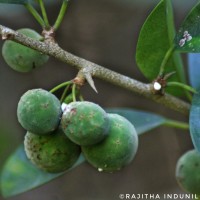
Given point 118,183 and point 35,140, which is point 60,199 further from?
point 35,140

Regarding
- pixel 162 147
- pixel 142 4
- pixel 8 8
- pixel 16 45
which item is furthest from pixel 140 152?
pixel 16 45

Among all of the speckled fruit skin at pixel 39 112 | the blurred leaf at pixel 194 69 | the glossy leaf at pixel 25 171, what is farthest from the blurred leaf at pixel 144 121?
the speckled fruit skin at pixel 39 112

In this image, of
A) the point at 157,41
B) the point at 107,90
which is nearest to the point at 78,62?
the point at 157,41

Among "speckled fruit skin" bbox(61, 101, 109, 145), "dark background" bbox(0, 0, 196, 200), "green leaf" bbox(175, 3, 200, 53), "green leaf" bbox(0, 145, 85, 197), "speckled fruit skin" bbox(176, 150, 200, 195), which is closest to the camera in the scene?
"speckled fruit skin" bbox(61, 101, 109, 145)

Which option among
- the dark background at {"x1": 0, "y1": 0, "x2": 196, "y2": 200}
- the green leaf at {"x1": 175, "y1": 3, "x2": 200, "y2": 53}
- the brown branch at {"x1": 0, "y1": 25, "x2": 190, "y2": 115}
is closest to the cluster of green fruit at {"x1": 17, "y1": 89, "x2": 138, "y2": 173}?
the brown branch at {"x1": 0, "y1": 25, "x2": 190, "y2": 115}

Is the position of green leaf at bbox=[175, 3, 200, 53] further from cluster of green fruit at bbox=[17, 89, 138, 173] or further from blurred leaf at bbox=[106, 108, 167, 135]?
blurred leaf at bbox=[106, 108, 167, 135]

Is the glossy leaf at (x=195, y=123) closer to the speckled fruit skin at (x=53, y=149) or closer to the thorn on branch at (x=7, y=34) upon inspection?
the speckled fruit skin at (x=53, y=149)

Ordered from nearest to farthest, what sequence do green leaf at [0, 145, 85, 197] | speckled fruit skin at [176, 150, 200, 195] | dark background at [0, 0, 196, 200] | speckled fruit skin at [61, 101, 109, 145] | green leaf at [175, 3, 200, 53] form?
speckled fruit skin at [61, 101, 109, 145], green leaf at [175, 3, 200, 53], speckled fruit skin at [176, 150, 200, 195], green leaf at [0, 145, 85, 197], dark background at [0, 0, 196, 200]

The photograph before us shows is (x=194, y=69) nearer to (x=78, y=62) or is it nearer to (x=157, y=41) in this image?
(x=157, y=41)
